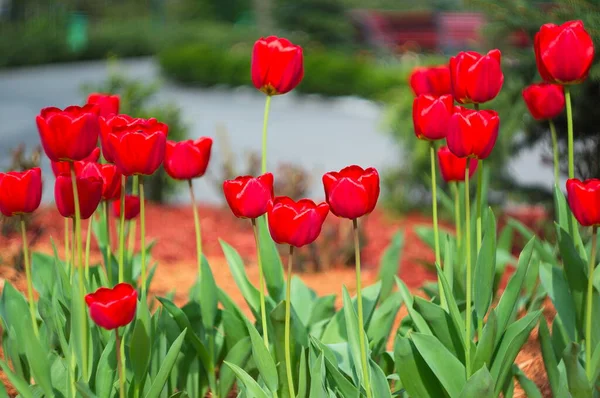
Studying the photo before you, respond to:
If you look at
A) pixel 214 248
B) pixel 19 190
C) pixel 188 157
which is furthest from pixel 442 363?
pixel 214 248

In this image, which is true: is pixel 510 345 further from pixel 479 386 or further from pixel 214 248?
pixel 214 248

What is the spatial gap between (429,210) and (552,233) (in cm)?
168

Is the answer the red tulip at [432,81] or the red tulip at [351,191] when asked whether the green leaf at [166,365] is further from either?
the red tulip at [432,81]

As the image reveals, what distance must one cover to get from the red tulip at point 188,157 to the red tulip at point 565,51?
84 centimetres

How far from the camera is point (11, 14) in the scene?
105 ft

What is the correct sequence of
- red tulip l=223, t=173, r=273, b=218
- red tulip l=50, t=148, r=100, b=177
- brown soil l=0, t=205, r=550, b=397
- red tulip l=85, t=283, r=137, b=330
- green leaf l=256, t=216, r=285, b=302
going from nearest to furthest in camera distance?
red tulip l=85, t=283, r=137, b=330 < red tulip l=223, t=173, r=273, b=218 < red tulip l=50, t=148, r=100, b=177 < green leaf l=256, t=216, r=285, b=302 < brown soil l=0, t=205, r=550, b=397

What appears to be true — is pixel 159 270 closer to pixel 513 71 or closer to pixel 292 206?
pixel 513 71

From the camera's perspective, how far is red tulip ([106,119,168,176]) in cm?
185

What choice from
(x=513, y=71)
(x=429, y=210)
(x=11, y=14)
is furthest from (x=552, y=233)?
(x=11, y=14)

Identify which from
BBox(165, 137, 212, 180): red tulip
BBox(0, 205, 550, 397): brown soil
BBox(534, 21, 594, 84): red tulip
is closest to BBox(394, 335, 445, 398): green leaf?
BBox(165, 137, 212, 180): red tulip

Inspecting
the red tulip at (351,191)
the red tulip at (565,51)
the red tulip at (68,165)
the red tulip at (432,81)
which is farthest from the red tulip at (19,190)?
the red tulip at (565,51)

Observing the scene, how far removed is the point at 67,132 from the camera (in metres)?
1.77

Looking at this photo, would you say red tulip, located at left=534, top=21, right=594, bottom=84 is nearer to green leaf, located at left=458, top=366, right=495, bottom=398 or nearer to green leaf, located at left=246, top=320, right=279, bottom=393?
green leaf, located at left=458, top=366, right=495, bottom=398

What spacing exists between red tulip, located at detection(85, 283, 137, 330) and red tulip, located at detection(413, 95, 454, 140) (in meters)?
0.80
